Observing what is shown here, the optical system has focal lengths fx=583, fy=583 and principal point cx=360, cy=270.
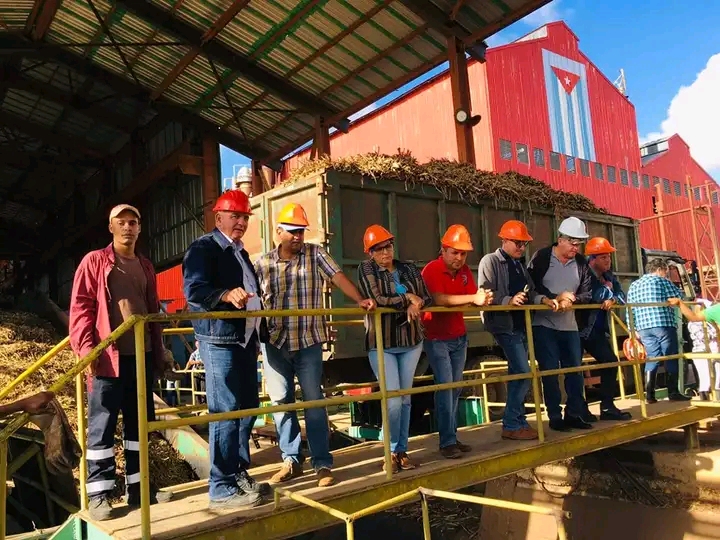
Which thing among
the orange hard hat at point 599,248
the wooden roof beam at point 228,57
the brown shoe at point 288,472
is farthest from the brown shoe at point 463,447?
the wooden roof beam at point 228,57

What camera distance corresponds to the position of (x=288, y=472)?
12.3ft

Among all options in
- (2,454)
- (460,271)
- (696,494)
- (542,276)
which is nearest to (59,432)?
(2,454)

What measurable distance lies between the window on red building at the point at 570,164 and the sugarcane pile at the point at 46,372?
19091mm

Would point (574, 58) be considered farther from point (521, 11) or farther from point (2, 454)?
point (2, 454)

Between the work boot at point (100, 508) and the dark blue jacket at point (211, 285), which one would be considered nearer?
the work boot at point (100, 508)

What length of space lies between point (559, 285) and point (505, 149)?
53.6 ft

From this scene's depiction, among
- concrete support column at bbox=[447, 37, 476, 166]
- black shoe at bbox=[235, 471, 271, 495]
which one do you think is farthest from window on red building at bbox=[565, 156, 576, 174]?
black shoe at bbox=[235, 471, 271, 495]

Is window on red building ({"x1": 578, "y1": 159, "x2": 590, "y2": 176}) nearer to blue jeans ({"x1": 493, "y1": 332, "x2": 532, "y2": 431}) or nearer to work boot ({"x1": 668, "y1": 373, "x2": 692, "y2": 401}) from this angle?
work boot ({"x1": 668, "y1": 373, "x2": 692, "y2": 401})

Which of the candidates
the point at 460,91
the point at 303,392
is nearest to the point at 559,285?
the point at 303,392

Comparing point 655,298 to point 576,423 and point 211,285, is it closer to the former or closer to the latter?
point 576,423

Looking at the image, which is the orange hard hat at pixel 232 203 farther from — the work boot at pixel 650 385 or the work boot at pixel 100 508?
the work boot at pixel 650 385

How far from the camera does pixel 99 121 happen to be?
1905cm

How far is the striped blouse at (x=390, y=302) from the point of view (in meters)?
3.91

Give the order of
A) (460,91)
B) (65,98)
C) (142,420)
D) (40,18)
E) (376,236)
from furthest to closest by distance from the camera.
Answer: (65,98), (40,18), (460,91), (376,236), (142,420)
